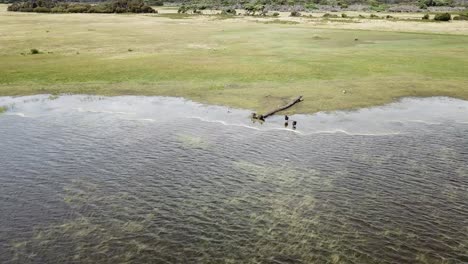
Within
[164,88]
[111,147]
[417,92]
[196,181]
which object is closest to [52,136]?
[111,147]

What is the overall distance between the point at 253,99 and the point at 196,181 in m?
13.0

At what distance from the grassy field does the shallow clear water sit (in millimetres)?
4860

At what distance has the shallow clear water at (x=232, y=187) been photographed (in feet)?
41.2

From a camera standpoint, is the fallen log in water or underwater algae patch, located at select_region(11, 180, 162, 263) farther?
the fallen log in water

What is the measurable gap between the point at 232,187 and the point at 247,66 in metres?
24.8

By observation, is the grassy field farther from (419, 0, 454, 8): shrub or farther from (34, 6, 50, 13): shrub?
(419, 0, 454, 8): shrub

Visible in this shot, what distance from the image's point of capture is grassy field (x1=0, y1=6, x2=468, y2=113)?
101 feet

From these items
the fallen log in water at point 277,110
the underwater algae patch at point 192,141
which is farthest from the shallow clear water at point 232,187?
the fallen log in water at point 277,110

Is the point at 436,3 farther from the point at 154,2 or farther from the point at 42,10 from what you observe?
the point at 42,10

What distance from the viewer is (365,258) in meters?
12.0

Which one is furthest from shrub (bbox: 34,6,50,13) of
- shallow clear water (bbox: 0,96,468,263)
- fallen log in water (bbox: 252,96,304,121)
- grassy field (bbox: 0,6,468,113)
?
fallen log in water (bbox: 252,96,304,121)

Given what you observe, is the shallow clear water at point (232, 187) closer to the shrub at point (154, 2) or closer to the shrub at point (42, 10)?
the shrub at point (42, 10)


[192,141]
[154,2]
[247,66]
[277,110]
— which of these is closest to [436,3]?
[154,2]

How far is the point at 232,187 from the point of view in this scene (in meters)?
16.4
